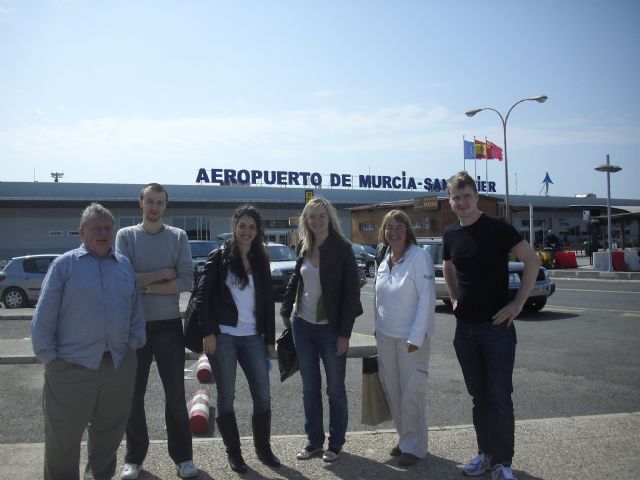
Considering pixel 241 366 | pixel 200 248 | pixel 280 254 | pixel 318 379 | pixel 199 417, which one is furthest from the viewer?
pixel 200 248

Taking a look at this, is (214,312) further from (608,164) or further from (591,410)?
(608,164)

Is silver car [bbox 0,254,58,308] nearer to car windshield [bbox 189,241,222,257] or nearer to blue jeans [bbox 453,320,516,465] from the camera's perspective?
car windshield [bbox 189,241,222,257]

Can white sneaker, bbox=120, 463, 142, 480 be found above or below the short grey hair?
below

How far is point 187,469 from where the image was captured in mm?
3842

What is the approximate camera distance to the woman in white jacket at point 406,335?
4.09 metres

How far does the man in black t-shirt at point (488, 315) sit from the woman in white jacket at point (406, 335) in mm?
273

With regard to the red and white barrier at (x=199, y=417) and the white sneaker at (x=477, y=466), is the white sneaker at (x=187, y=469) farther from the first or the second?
the white sneaker at (x=477, y=466)

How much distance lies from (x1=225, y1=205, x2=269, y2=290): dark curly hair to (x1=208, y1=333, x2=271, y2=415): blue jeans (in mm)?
407

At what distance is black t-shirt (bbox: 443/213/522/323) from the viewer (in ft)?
12.5

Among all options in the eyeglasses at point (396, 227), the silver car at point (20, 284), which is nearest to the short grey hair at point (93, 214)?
the eyeglasses at point (396, 227)

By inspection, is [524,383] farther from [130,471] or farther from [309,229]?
[130,471]

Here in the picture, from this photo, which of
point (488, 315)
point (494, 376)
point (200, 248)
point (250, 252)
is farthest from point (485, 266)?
point (200, 248)

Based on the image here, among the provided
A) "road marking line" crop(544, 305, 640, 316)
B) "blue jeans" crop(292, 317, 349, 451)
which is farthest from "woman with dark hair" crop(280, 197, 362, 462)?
"road marking line" crop(544, 305, 640, 316)

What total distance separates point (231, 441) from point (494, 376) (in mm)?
1884
